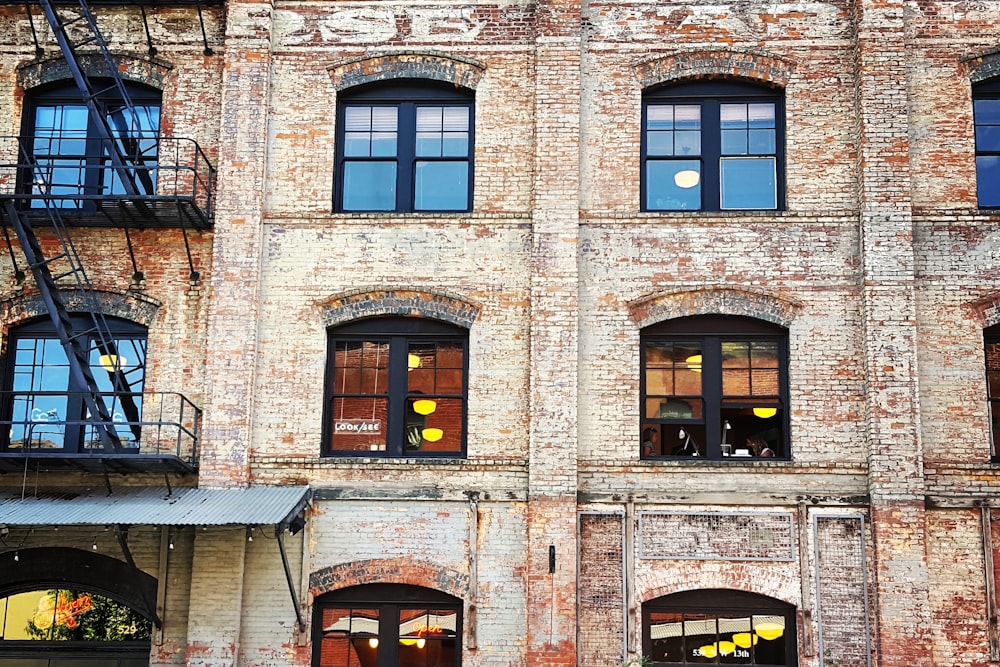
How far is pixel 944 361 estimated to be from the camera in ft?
49.3

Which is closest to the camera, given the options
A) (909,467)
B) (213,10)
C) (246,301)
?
(909,467)

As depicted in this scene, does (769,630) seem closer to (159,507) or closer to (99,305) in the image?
(159,507)

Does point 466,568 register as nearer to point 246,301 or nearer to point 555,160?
point 246,301

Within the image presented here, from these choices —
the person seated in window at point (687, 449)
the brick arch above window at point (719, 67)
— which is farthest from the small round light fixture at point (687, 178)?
the person seated in window at point (687, 449)

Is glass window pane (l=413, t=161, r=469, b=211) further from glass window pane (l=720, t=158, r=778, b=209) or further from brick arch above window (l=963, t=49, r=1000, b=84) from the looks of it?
brick arch above window (l=963, t=49, r=1000, b=84)

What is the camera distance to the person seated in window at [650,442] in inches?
597

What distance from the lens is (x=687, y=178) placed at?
52.4ft

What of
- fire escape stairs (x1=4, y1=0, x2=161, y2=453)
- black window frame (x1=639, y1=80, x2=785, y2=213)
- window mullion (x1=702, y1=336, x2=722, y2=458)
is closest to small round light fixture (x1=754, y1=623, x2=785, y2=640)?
window mullion (x1=702, y1=336, x2=722, y2=458)

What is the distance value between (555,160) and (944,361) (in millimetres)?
5862

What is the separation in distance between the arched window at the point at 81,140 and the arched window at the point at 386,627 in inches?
257

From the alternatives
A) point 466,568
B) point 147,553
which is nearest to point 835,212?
point 466,568

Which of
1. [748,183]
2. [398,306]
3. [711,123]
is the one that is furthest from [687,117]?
[398,306]

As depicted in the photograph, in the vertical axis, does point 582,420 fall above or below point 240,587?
above

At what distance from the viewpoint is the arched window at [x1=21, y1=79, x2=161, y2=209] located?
1633 centimetres
